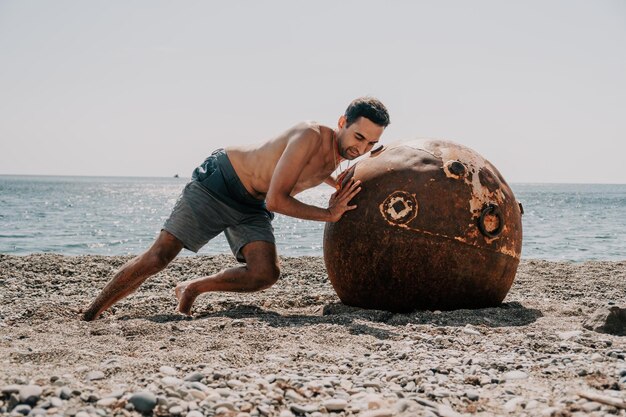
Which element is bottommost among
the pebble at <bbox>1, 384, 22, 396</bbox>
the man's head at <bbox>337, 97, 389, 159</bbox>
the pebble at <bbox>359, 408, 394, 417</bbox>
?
the pebble at <bbox>359, 408, 394, 417</bbox>

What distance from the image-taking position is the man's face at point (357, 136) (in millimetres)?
4633

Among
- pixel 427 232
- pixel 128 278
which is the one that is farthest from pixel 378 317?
pixel 128 278

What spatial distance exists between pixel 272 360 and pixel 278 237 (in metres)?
17.5

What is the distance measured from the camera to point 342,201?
194 inches

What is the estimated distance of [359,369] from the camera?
135 inches

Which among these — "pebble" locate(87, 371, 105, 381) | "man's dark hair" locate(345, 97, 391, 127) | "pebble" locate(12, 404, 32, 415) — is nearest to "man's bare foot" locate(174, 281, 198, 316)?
"man's dark hair" locate(345, 97, 391, 127)

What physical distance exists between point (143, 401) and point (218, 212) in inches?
111

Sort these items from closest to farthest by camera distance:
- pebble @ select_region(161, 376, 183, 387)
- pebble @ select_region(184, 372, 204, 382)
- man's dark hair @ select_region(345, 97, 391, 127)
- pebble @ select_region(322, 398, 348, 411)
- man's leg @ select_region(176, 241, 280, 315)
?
pebble @ select_region(322, 398, 348, 411) < pebble @ select_region(161, 376, 183, 387) < pebble @ select_region(184, 372, 204, 382) < man's dark hair @ select_region(345, 97, 391, 127) < man's leg @ select_region(176, 241, 280, 315)

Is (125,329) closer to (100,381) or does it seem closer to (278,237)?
(100,381)

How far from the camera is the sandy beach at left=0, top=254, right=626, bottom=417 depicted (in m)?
2.80

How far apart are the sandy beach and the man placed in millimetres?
313

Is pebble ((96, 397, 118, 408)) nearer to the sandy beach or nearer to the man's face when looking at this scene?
the sandy beach

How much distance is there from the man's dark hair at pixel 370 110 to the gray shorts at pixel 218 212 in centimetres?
128

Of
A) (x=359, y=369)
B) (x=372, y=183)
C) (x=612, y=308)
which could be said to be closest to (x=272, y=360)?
(x=359, y=369)
